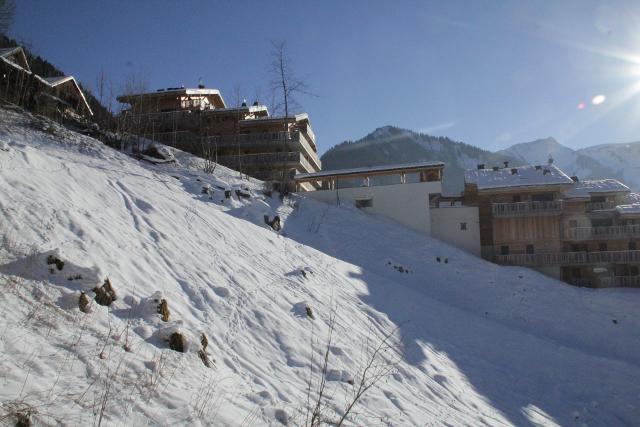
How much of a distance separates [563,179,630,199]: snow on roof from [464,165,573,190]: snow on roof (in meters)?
1.59

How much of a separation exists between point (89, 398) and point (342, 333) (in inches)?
292

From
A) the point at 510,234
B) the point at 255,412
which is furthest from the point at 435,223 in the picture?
the point at 255,412

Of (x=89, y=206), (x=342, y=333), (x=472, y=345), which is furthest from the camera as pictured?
(x=472, y=345)

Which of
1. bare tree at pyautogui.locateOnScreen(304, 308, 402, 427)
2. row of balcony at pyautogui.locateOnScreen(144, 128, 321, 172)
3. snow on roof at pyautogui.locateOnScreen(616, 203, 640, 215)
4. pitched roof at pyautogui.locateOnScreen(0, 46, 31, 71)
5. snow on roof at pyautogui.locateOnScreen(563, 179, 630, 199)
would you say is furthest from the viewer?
row of balcony at pyautogui.locateOnScreen(144, 128, 321, 172)

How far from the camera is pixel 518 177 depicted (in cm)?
3312

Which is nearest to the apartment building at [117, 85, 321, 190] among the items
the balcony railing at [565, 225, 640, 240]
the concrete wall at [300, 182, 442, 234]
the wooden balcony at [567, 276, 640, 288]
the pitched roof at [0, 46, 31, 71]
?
the concrete wall at [300, 182, 442, 234]

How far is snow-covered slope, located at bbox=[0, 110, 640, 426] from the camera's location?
5410mm

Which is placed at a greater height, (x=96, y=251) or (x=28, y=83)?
(x=28, y=83)

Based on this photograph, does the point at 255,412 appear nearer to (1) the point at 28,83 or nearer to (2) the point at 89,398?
(2) the point at 89,398

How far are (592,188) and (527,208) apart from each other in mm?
7681

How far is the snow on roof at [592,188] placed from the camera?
32.8 metres

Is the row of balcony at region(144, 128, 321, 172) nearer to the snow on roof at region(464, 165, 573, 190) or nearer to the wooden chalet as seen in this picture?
the wooden chalet

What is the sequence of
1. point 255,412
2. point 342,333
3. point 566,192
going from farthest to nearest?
point 566,192
point 342,333
point 255,412

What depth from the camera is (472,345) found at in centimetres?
1540
